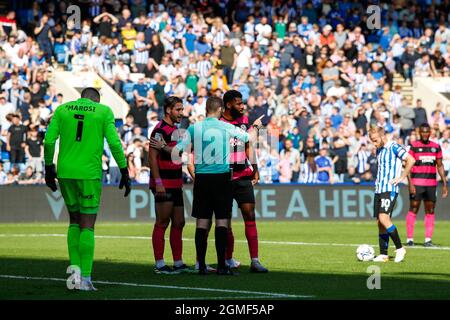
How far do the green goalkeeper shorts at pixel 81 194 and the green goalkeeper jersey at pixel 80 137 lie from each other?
8cm

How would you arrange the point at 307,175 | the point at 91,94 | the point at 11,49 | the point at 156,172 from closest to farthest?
the point at 91,94 → the point at 156,172 → the point at 307,175 → the point at 11,49

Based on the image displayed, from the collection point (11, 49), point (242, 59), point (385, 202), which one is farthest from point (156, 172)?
point (242, 59)

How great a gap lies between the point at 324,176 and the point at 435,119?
557 centimetres

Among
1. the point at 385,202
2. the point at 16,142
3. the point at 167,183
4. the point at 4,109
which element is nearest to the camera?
the point at 167,183

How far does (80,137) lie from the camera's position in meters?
13.6

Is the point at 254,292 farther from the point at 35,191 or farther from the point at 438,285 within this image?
the point at 35,191

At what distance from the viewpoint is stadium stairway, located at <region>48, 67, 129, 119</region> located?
3442 cm

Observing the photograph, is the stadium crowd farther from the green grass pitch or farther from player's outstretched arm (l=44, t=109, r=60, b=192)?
player's outstretched arm (l=44, t=109, r=60, b=192)

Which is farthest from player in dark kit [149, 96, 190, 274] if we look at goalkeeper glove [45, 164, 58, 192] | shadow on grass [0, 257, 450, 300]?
goalkeeper glove [45, 164, 58, 192]

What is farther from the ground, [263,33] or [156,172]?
[263,33]

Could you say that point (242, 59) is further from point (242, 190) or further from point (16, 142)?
point (242, 190)

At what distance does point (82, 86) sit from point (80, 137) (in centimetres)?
2120

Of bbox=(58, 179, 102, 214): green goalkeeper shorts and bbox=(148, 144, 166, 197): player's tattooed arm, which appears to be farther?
bbox=(148, 144, 166, 197): player's tattooed arm

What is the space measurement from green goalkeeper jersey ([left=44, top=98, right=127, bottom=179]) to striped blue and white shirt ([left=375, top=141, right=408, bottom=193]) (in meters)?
6.58
